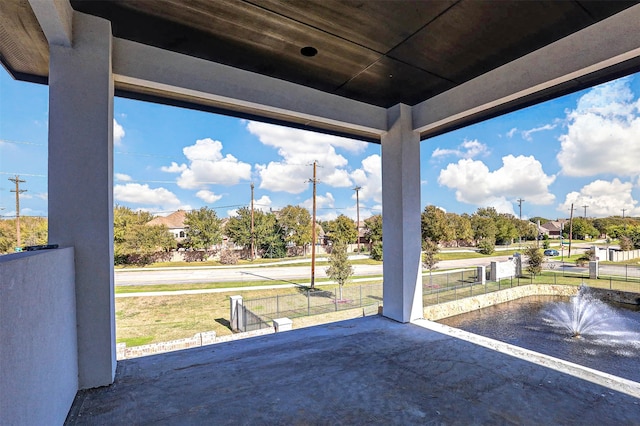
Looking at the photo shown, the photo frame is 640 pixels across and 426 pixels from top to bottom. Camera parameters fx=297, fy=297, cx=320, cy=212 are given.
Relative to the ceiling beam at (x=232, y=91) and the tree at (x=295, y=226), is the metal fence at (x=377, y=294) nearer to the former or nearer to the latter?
the ceiling beam at (x=232, y=91)

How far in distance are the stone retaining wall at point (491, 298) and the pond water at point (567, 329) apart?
0.20 meters

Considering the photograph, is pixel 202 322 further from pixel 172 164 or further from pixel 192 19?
pixel 172 164

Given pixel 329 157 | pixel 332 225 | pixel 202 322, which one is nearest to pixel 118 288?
pixel 202 322

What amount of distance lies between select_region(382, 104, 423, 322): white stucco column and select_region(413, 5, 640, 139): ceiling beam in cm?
28

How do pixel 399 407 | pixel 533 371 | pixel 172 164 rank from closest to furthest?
pixel 399 407 < pixel 533 371 < pixel 172 164

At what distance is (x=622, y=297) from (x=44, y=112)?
16.3 m

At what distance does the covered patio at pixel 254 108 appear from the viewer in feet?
6.30

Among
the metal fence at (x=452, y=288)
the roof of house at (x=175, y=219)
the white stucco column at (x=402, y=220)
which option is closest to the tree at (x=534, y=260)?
the metal fence at (x=452, y=288)

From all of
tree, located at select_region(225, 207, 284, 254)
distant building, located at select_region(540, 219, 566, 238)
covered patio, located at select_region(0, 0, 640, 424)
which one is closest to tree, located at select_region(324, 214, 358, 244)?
tree, located at select_region(225, 207, 284, 254)

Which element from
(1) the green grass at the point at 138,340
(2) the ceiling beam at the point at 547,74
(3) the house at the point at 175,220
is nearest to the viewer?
(2) the ceiling beam at the point at 547,74

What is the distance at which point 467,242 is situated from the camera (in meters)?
34.7

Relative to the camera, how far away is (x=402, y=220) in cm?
393

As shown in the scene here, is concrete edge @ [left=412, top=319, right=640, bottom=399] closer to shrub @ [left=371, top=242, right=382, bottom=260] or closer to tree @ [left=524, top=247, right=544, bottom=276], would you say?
tree @ [left=524, top=247, right=544, bottom=276]

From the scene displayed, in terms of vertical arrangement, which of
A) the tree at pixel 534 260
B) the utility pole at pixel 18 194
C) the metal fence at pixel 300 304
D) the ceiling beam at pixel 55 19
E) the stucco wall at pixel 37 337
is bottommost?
the metal fence at pixel 300 304
